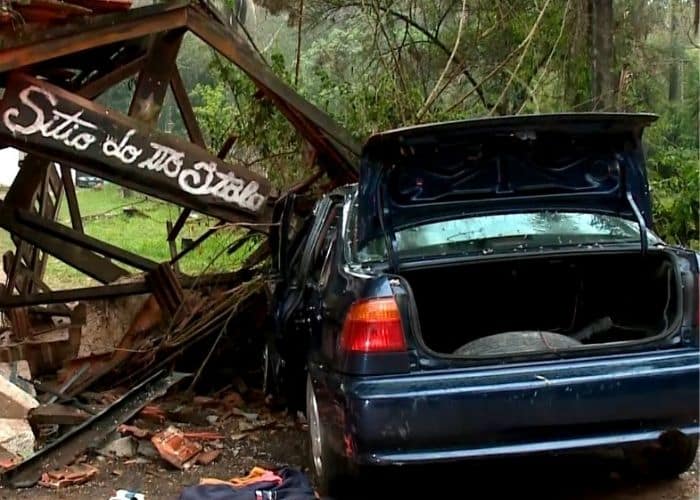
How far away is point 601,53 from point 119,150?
6106 mm

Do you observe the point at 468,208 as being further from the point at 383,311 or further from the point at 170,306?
the point at 170,306

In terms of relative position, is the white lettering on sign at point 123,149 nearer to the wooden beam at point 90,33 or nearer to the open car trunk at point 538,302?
the wooden beam at point 90,33

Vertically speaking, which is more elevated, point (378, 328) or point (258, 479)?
point (378, 328)

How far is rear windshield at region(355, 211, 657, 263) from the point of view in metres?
4.42

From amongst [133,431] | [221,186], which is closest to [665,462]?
[221,186]

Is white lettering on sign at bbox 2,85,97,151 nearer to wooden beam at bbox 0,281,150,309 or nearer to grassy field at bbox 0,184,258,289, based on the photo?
wooden beam at bbox 0,281,150,309

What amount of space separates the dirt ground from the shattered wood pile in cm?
23

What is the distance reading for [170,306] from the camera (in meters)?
8.26

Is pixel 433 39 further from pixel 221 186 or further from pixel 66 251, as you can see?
pixel 221 186

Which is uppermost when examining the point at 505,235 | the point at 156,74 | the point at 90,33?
the point at 90,33

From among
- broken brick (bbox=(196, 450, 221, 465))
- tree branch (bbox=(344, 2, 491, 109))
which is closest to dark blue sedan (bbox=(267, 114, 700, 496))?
broken brick (bbox=(196, 450, 221, 465))

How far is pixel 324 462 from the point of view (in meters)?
4.41

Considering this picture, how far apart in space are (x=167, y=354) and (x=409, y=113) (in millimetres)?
3360

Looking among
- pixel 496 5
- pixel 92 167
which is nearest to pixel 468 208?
pixel 92 167
